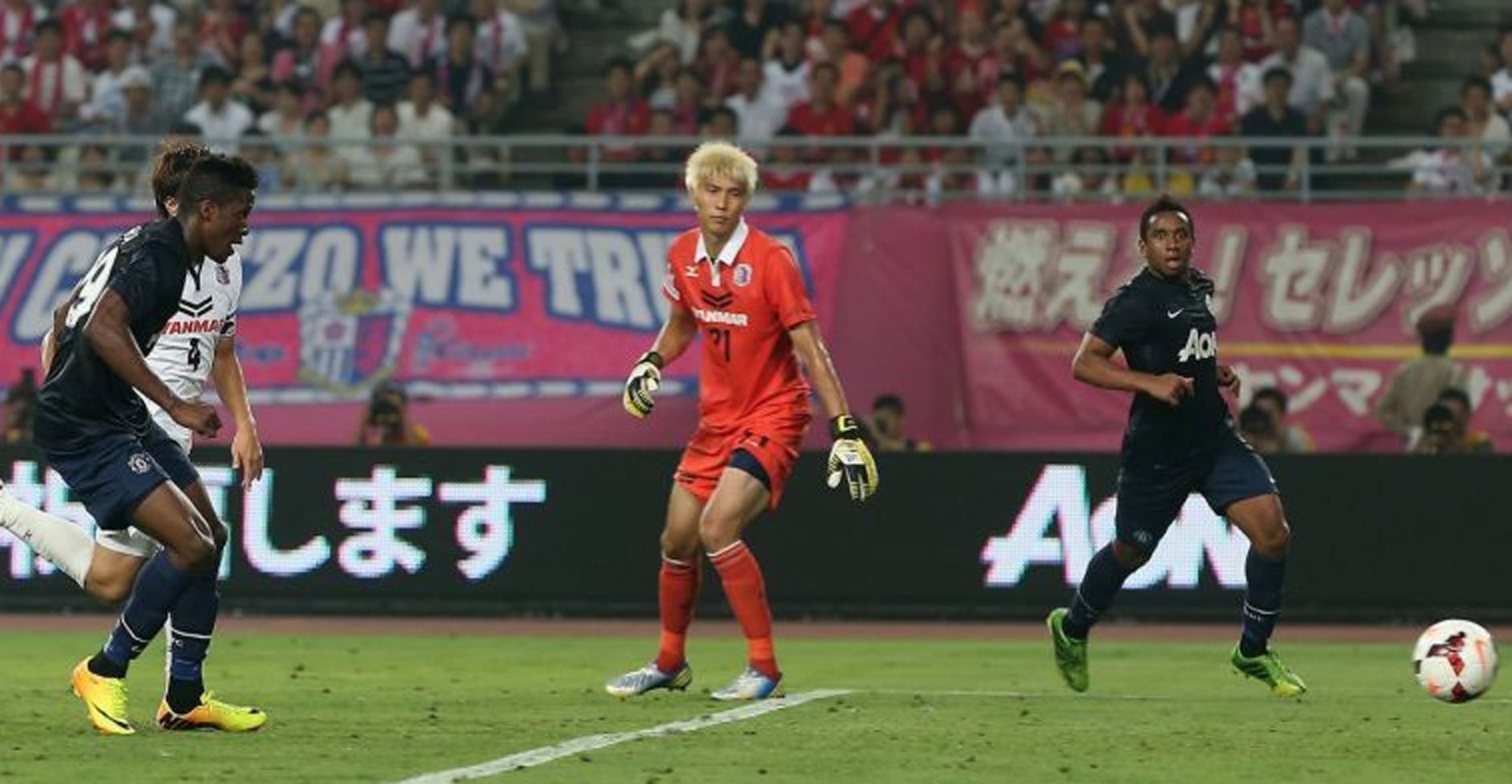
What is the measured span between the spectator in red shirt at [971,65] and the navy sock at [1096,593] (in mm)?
11436

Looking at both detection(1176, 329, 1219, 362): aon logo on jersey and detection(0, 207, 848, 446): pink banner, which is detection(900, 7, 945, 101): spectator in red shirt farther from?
detection(1176, 329, 1219, 362): aon logo on jersey

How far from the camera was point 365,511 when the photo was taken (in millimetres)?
19719

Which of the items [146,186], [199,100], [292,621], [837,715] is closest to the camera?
[837,715]

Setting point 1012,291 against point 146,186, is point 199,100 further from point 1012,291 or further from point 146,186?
point 1012,291

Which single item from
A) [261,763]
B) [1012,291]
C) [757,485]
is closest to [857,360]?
[1012,291]

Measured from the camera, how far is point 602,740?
35.1ft

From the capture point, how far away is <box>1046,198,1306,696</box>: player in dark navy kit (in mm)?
13070

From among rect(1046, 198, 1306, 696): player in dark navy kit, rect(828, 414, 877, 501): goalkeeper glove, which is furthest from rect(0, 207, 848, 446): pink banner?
rect(828, 414, 877, 501): goalkeeper glove

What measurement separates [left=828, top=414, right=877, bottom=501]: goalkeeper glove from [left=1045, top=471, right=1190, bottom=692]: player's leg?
4.97ft

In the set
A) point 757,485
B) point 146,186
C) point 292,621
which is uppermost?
point 146,186

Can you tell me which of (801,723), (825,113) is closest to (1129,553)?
(801,723)

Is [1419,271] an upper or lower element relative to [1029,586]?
upper

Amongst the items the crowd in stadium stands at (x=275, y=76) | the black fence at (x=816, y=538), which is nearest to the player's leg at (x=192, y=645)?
the black fence at (x=816, y=538)

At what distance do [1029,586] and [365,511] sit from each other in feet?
14.6
